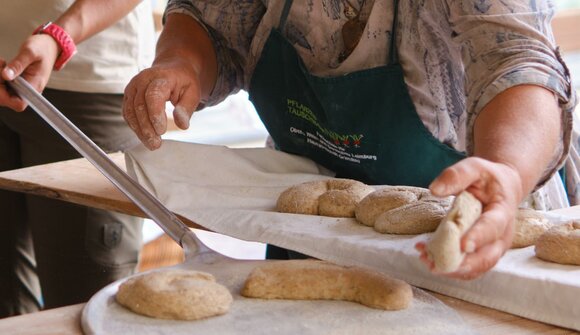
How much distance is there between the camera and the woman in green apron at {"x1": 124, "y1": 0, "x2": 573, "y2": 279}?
1.21 metres

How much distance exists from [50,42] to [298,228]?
78cm

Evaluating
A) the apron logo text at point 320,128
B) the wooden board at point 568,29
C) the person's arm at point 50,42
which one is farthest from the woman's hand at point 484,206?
the wooden board at point 568,29

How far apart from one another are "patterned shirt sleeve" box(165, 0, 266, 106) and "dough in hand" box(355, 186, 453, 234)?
53 centimetres

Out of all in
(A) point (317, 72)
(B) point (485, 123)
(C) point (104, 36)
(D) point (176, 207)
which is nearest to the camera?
(B) point (485, 123)

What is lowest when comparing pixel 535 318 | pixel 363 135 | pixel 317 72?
pixel 535 318

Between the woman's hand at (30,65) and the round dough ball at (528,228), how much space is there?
1020mm

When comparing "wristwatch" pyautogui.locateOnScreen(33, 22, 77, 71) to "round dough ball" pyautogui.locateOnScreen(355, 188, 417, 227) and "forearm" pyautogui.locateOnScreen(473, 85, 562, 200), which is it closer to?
"round dough ball" pyautogui.locateOnScreen(355, 188, 417, 227)

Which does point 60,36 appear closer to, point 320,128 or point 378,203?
point 320,128

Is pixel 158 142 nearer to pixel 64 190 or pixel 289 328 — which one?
pixel 64 190

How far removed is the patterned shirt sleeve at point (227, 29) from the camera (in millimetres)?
1729

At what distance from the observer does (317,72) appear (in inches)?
62.5

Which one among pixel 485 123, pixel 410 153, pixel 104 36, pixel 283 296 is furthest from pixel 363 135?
pixel 104 36

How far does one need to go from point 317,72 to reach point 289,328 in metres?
0.70

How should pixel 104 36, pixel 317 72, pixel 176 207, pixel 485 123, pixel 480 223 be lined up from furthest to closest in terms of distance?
pixel 104 36, pixel 317 72, pixel 176 207, pixel 485 123, pixel 480 223
